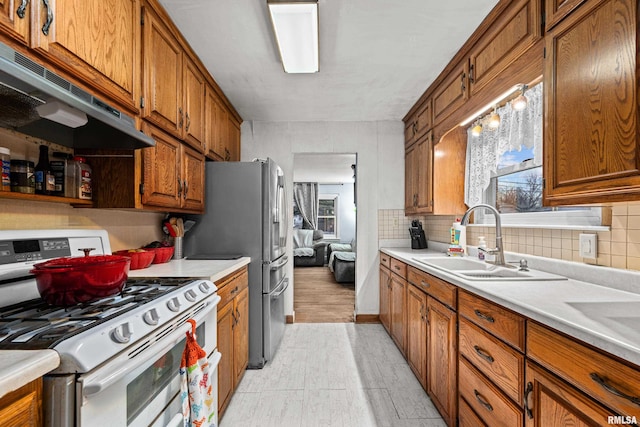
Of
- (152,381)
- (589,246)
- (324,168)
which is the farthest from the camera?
(324,168)

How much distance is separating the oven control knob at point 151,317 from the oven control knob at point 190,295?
248 mm

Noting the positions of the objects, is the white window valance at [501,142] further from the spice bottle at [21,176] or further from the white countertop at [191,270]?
the spice bottle at [21,176]

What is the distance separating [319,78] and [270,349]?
2.27 m

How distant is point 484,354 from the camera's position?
1312 millimetres

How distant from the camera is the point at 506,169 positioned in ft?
7.59

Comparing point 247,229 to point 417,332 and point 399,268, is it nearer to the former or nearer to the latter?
point 399,268

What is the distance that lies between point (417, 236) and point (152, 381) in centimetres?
287

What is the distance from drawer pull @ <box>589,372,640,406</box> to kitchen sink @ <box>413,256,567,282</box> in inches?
27.9

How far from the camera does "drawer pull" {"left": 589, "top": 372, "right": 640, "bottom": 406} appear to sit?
70 centimetres

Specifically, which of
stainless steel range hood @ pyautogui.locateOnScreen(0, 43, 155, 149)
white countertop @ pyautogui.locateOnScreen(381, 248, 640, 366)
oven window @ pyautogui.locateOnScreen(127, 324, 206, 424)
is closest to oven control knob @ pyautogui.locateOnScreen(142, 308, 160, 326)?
oven window @ pyautogui.locateOnScreen(127, 324, 206, 424)

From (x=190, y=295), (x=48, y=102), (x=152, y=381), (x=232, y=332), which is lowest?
(x=232, y=332)

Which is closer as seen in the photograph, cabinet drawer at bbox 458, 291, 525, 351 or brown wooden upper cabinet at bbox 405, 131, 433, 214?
cabinet drawer at bbox 458, 291, 525, 351

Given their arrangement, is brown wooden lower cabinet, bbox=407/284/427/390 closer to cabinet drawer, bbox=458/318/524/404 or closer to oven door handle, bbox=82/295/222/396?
cabinet drawer, bbox=458/318/524/404

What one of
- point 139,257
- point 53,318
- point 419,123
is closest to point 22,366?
point 53,318
